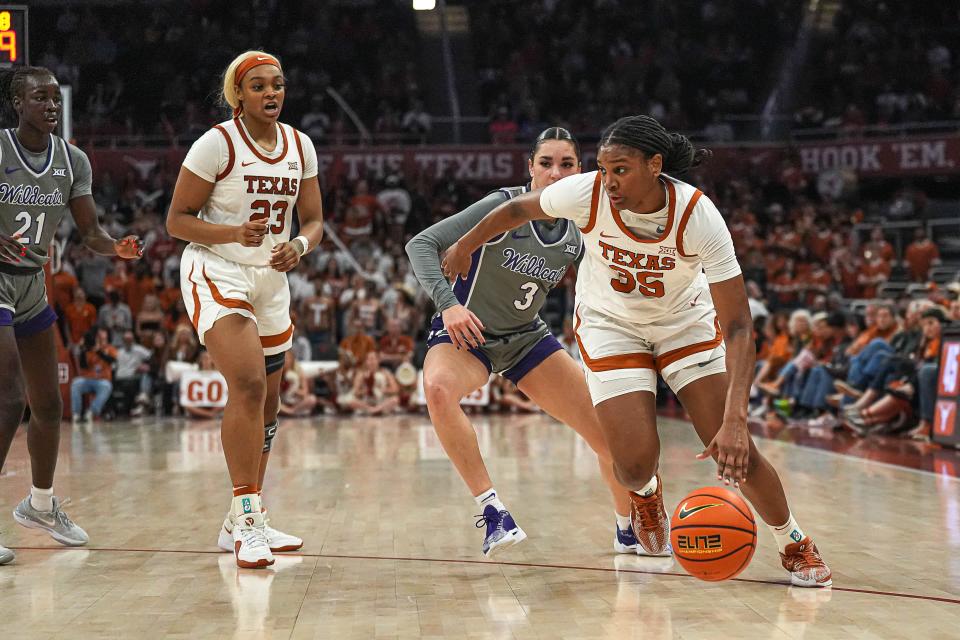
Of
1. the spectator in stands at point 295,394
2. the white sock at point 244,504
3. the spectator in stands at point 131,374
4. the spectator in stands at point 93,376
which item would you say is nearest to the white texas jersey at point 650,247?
the white sock at point 244,504

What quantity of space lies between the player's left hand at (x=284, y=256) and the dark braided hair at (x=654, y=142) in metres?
1.40

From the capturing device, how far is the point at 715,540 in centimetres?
378

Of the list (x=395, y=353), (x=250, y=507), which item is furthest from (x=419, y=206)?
(x=250, y=507)

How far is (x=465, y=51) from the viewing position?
2562 centimetres

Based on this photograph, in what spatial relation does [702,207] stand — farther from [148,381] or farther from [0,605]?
[148,381]

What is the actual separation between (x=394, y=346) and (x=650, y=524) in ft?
36.1

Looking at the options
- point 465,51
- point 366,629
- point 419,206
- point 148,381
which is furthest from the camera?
point 465,51

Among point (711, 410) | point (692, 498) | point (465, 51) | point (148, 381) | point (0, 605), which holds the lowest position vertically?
point (148, 381)

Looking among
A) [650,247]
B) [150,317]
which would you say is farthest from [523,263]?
[150,317]

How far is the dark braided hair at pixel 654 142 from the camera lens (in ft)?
13.1

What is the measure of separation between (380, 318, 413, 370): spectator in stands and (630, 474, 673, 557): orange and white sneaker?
421 inches

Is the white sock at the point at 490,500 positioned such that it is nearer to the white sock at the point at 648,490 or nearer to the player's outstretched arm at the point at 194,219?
the white sock at the point at 648,490

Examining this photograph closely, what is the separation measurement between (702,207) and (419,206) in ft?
54.1

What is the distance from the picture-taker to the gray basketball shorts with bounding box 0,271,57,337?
468 cm
